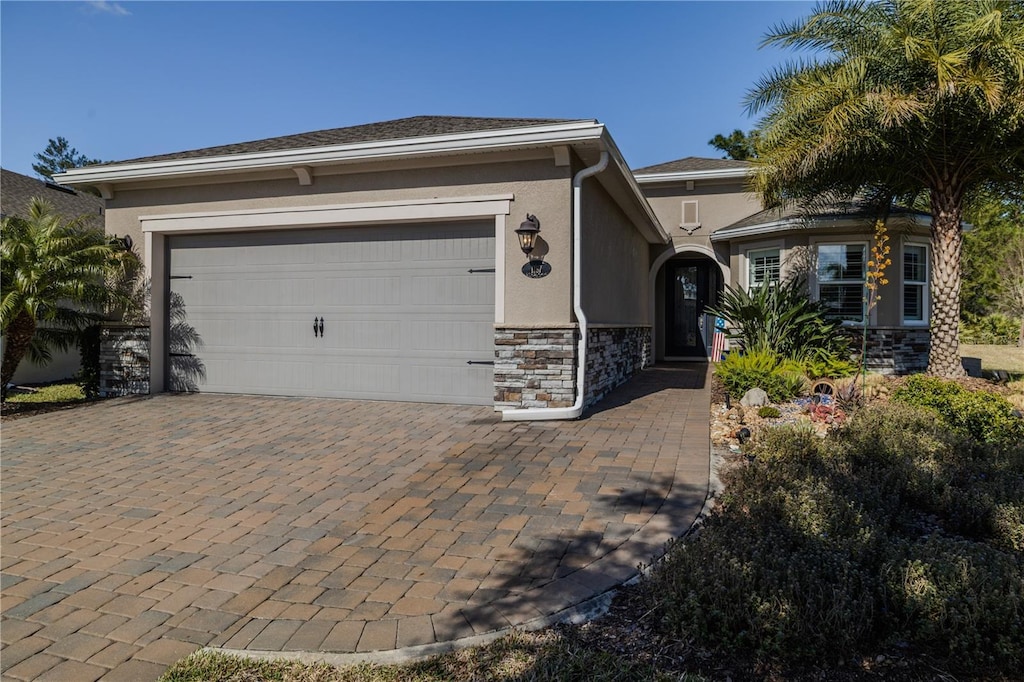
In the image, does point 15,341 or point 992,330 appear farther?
point 992,330

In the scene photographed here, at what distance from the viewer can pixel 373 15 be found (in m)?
7.95

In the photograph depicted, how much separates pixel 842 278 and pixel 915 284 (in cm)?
141

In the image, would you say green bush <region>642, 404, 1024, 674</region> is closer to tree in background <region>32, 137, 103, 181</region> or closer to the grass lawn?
the grass lawn

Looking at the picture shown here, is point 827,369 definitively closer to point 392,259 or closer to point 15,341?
point 392,259

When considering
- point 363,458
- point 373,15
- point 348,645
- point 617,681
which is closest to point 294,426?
point 363,458

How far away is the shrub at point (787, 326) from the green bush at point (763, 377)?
116 centimetres

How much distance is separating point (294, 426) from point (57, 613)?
12.2ft

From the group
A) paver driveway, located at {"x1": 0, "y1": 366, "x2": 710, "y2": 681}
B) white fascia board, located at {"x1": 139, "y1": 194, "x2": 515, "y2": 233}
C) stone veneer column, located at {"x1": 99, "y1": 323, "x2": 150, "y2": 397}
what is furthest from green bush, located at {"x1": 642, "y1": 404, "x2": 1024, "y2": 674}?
stone veneer column, located at {"x1": 99, "y1": 323, "x2": 150, "y2": 397}

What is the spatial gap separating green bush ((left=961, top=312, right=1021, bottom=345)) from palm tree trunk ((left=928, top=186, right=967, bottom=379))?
552 inches

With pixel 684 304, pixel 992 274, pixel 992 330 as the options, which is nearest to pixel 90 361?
pixel 684 304

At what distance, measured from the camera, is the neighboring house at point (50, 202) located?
33.8 feet

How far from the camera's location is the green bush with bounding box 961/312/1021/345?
1897 centimetres

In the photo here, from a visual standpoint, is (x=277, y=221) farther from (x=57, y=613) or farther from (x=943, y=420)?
(x=943, y=420)

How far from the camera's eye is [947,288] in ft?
27.6
